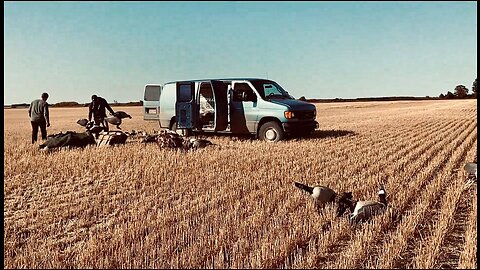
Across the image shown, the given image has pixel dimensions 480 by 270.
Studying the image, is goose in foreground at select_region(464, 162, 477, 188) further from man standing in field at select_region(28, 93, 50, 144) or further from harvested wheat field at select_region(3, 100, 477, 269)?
man standing in field at select_region(28, 93, 50, 144)

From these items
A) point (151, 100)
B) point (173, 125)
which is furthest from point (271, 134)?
point (151, 100)

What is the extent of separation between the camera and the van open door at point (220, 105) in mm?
13945

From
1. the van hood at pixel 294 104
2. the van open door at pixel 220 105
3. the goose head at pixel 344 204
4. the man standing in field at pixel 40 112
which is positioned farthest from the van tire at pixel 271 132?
the goose head at pixel 344 204

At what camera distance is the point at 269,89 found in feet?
47.5

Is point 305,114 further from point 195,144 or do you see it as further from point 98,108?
point 98,108

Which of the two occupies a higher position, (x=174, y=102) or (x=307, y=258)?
(x=174, y=102)

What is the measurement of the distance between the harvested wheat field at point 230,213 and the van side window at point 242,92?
4399 mm

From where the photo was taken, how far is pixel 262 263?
12.3ft

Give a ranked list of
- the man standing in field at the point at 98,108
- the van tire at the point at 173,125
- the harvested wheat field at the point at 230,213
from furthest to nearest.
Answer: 1. the van tire at the point at 173,125
2. the man standing in field at the point at 98,108
3. the harvested wheat field at the point at 230,213

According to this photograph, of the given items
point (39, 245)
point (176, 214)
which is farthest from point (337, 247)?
point (39, 245)

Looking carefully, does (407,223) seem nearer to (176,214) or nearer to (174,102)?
(176,214)

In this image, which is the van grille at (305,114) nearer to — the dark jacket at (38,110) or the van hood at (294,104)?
the van hood at (294,104)

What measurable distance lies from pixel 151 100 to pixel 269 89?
4.88m

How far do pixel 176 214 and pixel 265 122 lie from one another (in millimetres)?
8889
